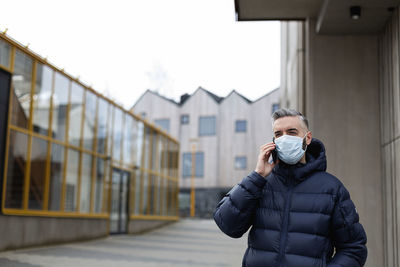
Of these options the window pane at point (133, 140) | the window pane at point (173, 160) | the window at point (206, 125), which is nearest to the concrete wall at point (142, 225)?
the window pane at point (133, 140)

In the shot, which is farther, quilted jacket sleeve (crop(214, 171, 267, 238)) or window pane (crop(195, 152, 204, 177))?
window pane (crop(195, 152, 204, 177))

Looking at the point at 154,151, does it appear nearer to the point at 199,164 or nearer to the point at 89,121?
the point at 89,121

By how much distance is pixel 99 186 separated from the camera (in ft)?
55.8

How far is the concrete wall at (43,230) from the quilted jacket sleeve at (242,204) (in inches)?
378

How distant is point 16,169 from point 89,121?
4.56m

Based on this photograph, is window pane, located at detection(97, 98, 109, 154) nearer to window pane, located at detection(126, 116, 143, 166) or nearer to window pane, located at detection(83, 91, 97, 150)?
window pane, located at detection(83, 91, 97, 150)

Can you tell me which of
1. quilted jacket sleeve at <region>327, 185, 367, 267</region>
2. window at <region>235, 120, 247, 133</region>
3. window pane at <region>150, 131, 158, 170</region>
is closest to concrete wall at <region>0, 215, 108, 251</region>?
window pane at <region>150, 131, 158, 170</region>

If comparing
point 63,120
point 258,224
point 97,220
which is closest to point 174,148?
point 97,220

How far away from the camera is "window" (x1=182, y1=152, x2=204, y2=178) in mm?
40469

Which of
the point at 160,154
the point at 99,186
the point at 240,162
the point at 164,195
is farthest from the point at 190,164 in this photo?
the point at 99,186

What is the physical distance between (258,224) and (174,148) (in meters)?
22.4

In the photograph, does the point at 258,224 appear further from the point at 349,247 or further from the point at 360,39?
the point at 360,39

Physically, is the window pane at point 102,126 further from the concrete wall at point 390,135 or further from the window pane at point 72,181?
the concrete wall at point 390,135

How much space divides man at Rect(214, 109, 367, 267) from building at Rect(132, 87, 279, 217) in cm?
3606
